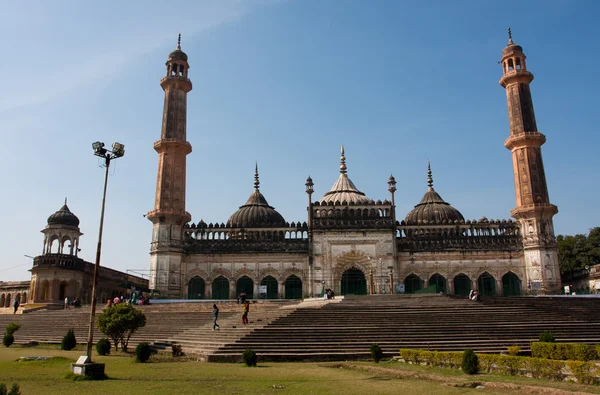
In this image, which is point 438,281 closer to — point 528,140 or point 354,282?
point 354,282

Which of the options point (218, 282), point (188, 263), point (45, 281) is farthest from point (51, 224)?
point (218, 282)

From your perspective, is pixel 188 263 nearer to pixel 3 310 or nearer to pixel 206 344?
pixel 3 310

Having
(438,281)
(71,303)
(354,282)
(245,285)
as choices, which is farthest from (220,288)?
(438,281)

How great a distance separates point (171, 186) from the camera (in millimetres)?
42094

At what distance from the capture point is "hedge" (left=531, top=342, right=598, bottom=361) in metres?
14.7

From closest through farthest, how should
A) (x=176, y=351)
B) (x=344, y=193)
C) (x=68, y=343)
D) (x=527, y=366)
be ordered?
(x=527, y=366), (x=176, y=351), (x=68, y=343), (x=344, y=193)

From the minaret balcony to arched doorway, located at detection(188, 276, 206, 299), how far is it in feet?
90.3

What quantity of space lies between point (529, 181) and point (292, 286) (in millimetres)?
20451

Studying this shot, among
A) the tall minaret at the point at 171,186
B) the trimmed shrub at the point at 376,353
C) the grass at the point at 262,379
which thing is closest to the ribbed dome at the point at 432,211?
the tall minaret at the point at 171,186

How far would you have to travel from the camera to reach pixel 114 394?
35.6ft

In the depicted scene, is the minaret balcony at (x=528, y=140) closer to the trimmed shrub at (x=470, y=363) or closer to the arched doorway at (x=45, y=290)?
the trimmed shrub at (x=470, y=363)

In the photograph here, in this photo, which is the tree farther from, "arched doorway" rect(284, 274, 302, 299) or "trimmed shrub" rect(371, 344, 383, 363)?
"arched doorway" rect(284, 274, 302, 299)

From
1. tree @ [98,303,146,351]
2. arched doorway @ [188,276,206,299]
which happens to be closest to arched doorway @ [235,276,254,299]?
arched doorway @ [188,276,206,299]

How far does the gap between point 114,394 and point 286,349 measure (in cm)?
872
